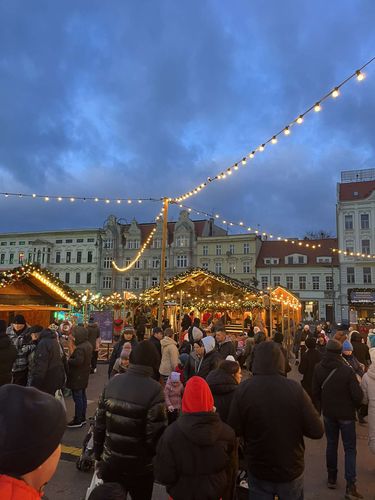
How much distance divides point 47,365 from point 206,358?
2.54m

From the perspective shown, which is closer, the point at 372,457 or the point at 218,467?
the point at 218,467

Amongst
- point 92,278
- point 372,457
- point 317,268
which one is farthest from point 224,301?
point 92,278

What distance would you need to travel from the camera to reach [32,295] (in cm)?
1362

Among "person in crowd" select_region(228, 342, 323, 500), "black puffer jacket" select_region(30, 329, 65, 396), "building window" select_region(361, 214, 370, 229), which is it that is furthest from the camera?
"building window" select_region(361, 214, 370, 229)

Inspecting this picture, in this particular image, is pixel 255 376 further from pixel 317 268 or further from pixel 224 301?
pixel 317 268

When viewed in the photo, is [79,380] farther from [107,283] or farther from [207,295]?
[107,283]

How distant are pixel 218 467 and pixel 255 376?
88 cm

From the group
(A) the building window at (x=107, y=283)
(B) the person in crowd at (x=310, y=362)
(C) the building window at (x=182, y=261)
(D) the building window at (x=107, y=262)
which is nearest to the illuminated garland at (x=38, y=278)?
(B) the person in crowd at (x=310, y=362)

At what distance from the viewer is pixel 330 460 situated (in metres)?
4.93

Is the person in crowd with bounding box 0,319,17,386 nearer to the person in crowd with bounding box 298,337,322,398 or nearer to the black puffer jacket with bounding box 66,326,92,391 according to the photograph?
the black puffer jacket with bounding box 66,326,92,391

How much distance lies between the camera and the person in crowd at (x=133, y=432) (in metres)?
3.31

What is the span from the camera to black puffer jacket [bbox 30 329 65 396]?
5910mm

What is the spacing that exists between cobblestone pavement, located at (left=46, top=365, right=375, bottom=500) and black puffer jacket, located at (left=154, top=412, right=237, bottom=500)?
2.31 m

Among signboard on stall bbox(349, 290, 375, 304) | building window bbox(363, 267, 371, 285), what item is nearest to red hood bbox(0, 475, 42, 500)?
signboard on stall bbox(349, 290, 375, 304)
